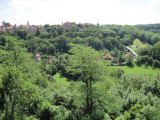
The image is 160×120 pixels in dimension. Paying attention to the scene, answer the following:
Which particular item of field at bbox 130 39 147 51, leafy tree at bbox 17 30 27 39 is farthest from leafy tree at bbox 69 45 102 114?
field at bbox 130 39 147 51

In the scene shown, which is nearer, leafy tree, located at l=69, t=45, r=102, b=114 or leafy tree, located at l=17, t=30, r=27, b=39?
leafy tree, located at l=69, t=45, r=102, b=114

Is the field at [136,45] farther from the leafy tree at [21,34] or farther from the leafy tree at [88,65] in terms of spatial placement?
the leafy tree at [88,65]

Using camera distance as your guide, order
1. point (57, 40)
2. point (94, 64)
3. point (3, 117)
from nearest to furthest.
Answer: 1. point (3, 117)
2. point (94, 64)
3. point (57, 40)

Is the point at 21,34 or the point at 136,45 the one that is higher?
the point at 21,34

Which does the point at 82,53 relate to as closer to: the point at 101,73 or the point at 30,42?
the point at 101,73

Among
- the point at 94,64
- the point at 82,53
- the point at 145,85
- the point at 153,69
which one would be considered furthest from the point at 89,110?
the point at 153,69

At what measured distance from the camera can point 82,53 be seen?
988cm

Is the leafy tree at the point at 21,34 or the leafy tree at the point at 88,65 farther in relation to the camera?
the leafy tree at the point at 21,34

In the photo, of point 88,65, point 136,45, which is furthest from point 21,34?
point 136,45

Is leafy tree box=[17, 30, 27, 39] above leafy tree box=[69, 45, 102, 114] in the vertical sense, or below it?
above

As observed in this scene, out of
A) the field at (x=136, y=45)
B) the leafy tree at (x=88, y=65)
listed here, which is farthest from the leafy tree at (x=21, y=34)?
the field at (x=136, y=45)

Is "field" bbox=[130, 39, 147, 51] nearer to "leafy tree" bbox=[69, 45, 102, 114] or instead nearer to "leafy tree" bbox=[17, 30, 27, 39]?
"leafy tree" bbox=[17, 30, 27, 39]

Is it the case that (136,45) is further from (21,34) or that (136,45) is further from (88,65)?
(88,65)

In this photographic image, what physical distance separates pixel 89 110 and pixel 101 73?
11.4 feet
